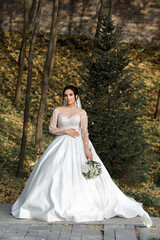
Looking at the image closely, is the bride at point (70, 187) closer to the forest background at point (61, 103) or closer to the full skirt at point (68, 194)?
the full skirt at point (68, 194)

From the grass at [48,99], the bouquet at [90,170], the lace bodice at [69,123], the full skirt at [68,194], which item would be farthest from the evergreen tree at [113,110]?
the bouquet at [90,170]

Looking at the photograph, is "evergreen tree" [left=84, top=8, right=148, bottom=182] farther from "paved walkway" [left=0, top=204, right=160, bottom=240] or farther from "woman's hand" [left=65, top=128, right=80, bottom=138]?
"paved walkway" [left=0, top=204, right=160, bottom=240]

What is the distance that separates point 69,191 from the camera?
19.5 ft

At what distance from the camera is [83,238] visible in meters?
5.16

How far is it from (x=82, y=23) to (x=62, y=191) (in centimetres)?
1782

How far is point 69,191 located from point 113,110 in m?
4.90

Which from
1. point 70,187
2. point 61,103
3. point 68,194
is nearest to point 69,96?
point 70,187

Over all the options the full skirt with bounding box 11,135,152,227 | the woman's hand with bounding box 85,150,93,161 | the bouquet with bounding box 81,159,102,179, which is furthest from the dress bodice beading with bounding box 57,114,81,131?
the bouquet with bounding box 81,159,102,179

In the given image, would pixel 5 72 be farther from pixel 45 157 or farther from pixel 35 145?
pixel 45 157

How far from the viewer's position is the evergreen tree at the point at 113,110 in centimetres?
1042

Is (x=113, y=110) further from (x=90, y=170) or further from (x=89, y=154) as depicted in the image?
(x=90, y=170)

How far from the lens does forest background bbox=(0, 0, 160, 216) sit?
33.6ft

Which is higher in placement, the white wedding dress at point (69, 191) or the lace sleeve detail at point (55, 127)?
the lace sleeve detail at point (55, 127)

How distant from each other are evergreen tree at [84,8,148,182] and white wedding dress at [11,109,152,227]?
154 inches
